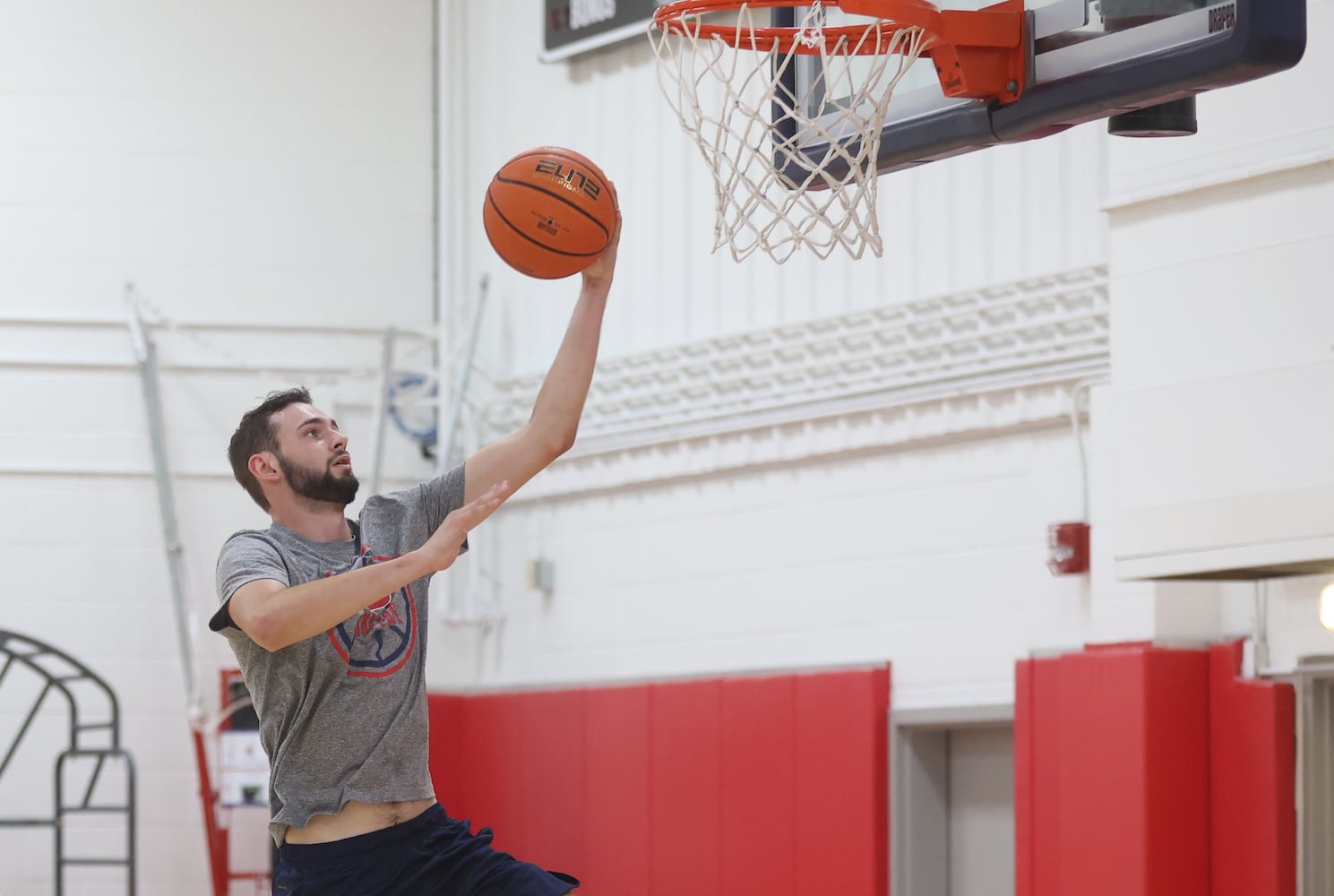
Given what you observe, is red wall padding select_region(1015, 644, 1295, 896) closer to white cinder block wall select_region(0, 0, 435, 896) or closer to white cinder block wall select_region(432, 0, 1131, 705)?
white cinder block wall select_region(432, 0, 1131, 705)

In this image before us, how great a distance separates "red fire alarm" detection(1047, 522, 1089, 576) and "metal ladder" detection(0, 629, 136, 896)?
159 inches

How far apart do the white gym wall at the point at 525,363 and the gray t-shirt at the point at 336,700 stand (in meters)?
2.71

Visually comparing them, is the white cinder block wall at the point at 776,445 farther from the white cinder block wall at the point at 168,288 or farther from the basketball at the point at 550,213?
the basketball at the point at 550,213

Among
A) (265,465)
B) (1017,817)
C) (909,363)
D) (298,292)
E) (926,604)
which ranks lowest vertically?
(1017,817)

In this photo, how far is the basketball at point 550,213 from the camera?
4289 millimetres

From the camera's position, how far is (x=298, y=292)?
850cm

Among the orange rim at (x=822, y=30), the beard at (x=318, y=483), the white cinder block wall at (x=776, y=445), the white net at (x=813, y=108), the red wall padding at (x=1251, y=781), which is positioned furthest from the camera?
the white cinder block wall at (x=776, y=445)

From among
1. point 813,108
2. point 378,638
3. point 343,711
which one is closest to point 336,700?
point 343,711

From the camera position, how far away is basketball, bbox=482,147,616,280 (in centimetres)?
429

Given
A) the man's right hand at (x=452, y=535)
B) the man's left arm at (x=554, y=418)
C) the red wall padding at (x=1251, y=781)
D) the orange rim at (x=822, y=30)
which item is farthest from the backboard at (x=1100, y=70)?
the red wall padding at (x=1251, y=781)

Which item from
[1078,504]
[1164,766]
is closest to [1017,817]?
[1164,766]

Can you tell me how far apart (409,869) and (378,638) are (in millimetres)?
499

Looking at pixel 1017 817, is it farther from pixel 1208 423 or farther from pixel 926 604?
pixel 1208 423

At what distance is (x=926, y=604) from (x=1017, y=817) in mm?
888
